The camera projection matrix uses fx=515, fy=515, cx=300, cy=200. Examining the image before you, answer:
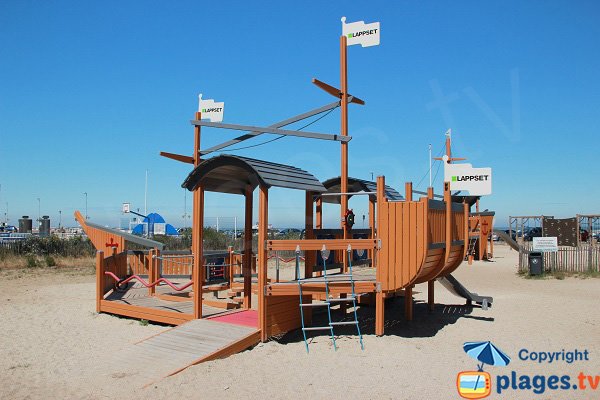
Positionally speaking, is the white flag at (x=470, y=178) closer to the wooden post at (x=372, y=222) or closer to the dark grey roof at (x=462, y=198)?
the dark grey roof at (x=462, y=198)

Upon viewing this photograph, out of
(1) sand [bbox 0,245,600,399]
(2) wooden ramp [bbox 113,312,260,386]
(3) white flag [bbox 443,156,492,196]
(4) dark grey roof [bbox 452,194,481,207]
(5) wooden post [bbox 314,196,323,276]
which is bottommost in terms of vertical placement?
(1) sand [bbox 0,245,600,399]

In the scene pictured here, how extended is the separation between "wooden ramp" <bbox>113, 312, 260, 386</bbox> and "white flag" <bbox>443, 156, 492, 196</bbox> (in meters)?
15.3

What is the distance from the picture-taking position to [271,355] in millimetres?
7910

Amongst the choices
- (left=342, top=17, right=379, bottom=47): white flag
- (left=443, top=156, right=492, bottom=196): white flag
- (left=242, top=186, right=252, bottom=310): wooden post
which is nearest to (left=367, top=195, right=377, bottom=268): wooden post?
(left=242, top=186, right=252, bottom=310): wooden post

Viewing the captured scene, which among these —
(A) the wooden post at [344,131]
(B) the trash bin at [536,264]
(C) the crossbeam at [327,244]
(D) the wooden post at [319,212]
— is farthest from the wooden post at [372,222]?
(B) the trash bin at [536,264]

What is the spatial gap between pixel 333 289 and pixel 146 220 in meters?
28.1

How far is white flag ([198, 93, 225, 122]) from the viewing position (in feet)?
45.3

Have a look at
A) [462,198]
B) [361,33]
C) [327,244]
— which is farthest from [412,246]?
[462,198]

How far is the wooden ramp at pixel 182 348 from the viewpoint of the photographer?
7170 mm

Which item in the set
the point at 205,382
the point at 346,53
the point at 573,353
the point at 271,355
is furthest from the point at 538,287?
the point at 205,382

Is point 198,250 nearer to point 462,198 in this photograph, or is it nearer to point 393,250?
point 393,250

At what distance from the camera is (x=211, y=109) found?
13953mm

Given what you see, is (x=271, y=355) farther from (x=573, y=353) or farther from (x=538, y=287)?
(x=538, y=287)

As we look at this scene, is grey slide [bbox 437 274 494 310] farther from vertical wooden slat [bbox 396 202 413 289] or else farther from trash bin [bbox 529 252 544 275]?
trash bin [bbox 529 252 544 275]
